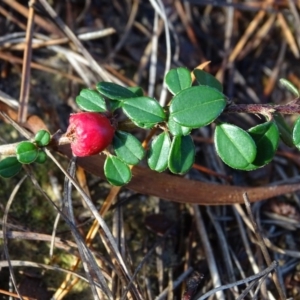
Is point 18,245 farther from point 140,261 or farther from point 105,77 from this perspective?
point 105,77

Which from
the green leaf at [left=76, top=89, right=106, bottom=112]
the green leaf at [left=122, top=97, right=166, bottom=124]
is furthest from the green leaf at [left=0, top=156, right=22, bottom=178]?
the green leaf at [left=122, top=97, right=166, bottom=124]

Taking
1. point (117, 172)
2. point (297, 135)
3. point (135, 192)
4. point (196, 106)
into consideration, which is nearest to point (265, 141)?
point (297, 135)

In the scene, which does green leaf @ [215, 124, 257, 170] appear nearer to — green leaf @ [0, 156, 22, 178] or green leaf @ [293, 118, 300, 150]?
green leaf @ [293, 118, 300, 150]

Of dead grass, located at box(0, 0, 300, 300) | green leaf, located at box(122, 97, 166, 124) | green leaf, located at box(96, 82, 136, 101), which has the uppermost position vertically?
green leaf, located at box(96, 82, 136, 101)

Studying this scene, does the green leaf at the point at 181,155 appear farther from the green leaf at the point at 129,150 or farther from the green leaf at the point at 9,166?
the green leaf at the point at 9,166

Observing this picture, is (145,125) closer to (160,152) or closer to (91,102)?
(160,152)

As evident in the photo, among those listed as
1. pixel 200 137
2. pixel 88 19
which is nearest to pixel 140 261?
pixel 200 137
